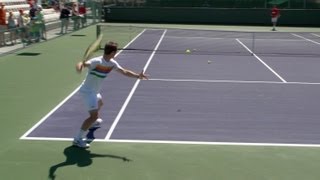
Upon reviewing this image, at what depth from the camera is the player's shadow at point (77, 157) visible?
7.25 meters

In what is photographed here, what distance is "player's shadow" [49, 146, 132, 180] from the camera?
7248 mm

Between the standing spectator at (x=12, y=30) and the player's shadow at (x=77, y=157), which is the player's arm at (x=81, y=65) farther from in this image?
the standing spectator at (x=12, y=30)

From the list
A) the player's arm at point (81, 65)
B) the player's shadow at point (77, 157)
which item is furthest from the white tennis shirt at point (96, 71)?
the player's shadow at point (77, 157)

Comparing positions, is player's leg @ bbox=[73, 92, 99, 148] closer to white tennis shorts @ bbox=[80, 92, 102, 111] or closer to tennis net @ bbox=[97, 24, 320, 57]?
white tennis shorts @ bbox=[80, 92, 102, 111]

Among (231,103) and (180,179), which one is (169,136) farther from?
(231,103)

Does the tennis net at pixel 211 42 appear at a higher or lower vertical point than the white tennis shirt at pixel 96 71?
lower

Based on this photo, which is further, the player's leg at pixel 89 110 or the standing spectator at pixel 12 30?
the standing spectator at pixel 12 30

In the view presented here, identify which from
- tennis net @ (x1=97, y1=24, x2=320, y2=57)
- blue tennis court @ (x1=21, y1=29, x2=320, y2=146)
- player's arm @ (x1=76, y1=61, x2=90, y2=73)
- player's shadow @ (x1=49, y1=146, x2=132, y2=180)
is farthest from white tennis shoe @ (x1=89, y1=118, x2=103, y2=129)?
tennis net @ (x1=97, y1=24, x2=320, y2=57)

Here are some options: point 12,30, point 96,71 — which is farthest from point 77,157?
point 12,30

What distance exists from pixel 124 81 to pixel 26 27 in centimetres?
954

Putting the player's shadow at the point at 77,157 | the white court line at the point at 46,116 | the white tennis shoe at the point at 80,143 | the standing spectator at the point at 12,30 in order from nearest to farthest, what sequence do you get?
1. the player's shadow at the point at 77,157
2. the white tennis shoe at the point at 80,143
3. the white court line at the point at 46,116
4. the standing spectator at the point at 12,30

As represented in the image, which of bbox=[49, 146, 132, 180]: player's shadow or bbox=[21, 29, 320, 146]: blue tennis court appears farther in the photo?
bbox=[21, 29, 320, 146]: blue tennis court

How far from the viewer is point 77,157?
25.0 feet

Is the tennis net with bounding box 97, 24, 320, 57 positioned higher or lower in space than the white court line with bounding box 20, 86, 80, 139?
lower
